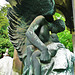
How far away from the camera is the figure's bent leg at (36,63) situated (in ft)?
6.10

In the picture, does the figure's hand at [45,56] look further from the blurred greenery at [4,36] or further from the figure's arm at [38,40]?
the blurred greenery at [4,36]

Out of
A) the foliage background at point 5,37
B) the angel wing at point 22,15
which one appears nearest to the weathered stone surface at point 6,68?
the angel wing at point 22,15

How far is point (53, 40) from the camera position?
2.27 metres

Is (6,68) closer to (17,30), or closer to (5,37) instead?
(17,30)

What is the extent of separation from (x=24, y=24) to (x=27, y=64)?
81cm

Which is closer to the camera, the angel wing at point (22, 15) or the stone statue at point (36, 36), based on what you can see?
the stone statue at point (36, 36)

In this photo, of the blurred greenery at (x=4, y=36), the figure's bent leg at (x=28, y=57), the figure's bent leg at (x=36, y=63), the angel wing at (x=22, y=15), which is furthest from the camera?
the blurred greenery at (x=4, y=36)

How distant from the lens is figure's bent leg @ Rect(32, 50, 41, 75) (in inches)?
73.2

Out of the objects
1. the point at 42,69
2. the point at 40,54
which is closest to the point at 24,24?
the point at 40,54

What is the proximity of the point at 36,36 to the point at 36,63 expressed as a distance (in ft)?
1.39

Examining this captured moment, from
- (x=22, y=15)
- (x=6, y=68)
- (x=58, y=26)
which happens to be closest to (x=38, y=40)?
(x=58, y=26)

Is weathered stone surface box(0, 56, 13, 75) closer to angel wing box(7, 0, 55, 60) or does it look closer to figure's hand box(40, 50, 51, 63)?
Result: angel wing box(7, 0, 55, 60)

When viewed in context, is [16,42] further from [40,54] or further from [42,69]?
[42,69]

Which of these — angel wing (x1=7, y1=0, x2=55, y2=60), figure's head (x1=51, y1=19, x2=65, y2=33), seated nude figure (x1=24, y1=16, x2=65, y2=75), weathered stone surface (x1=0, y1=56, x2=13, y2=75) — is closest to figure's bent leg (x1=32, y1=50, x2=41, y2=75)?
seated nude figure (x1=24, y1=16, x2=65, y2=75)
